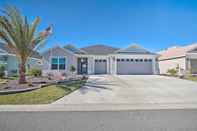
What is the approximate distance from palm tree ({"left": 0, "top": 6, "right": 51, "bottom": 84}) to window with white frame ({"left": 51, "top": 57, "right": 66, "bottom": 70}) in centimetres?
1151

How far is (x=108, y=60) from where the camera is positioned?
28.6 m

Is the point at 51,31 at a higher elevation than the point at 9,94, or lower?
higher

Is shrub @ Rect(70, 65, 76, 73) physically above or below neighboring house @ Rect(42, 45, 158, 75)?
below

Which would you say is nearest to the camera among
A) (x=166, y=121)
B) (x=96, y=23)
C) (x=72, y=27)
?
(x=166, y=121)

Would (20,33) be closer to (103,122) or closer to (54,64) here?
(103,122)

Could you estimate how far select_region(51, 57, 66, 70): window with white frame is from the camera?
26.1 m

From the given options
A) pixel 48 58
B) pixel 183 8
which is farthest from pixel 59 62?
pixel 183 8

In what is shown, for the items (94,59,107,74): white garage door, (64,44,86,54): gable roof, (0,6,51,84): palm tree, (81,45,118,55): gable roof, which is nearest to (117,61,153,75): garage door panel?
(94,59,107,74): white garage door

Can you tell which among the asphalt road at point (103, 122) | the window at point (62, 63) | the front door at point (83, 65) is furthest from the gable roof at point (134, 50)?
the asphalt road at point (103, 122)

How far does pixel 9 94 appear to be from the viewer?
1060 centimetres

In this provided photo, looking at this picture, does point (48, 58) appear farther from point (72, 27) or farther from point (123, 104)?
point (123, 104)

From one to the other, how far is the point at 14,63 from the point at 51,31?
1618 cm

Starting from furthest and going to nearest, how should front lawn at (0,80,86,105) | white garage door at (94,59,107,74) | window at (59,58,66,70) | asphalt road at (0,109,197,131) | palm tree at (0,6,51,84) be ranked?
white garage door at (94,59,107,74) < window at (59,58,66,70) < palm tree at (0,6,51,84) < front lawn at (0,80,86,105) < asphalt road at (0,109,197,131)

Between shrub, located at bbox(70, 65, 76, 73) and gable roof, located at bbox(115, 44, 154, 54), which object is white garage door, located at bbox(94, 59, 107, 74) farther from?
shrub, located at bbox(70, 65, 76, 73)
